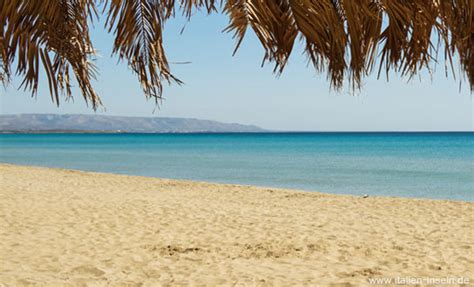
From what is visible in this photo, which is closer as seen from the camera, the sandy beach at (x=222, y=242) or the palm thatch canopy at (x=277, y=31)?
the palm thatch canopy at (x=277, y=31)

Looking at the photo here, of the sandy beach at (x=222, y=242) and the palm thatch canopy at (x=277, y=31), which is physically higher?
the palm thatch canopy at (x=277, y=31)

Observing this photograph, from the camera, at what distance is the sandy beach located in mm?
5652

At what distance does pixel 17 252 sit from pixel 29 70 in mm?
5127

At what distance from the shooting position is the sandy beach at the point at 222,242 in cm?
565

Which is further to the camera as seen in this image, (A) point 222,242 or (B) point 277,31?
(A) point 222,242

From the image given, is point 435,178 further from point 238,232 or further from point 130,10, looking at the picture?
point 130,10

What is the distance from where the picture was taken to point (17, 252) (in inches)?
259

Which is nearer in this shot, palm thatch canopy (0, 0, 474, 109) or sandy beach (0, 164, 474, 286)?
palm thatch canopy (0, 0, 474, 109)

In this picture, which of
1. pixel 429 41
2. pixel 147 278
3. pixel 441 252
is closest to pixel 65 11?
pixel 429 41

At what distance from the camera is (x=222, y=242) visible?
7.35m

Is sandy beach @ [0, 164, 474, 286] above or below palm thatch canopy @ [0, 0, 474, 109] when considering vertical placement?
below

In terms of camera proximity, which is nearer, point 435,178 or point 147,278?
point 147,278

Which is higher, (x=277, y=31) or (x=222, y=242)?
(x=277, y=31)

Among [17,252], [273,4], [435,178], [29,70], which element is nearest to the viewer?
[273,4]
